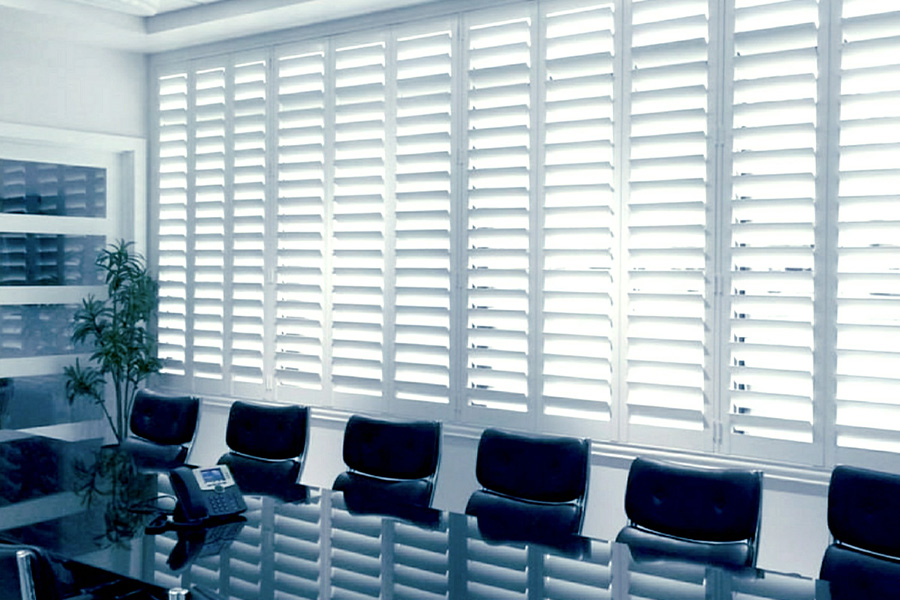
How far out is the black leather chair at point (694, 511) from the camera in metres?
2.86

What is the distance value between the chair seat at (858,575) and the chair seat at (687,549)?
25 centimetres

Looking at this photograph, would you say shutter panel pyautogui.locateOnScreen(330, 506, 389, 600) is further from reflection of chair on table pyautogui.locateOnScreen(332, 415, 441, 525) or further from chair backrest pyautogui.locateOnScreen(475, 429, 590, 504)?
chair backrest pyautogui.locateOnScreen(475, 429, 590, 504)

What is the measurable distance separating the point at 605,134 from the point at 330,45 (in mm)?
1872

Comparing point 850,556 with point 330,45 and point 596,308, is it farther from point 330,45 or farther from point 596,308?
point 330,45

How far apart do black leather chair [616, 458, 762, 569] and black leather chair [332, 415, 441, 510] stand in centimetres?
87

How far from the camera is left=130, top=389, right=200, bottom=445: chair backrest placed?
14.1 feet

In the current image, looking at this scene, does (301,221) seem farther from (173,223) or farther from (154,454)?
(154,454)

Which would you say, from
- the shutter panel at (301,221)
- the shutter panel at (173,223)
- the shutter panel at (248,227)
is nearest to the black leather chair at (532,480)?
the shutter panel at (301,221)

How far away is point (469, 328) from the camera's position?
456 centimetres

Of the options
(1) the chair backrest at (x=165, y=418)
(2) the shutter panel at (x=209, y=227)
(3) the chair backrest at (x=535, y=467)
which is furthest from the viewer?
(2) the shutter panel at (x=209, y=227)

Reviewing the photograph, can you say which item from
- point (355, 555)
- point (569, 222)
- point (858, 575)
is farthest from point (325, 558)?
point (569, 222)

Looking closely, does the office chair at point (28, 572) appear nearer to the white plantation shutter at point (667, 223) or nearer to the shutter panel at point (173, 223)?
the white plantation shutter at point (667, 223)

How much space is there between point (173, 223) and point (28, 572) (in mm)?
4263

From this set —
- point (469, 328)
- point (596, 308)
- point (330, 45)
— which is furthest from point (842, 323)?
point (330, 45)
